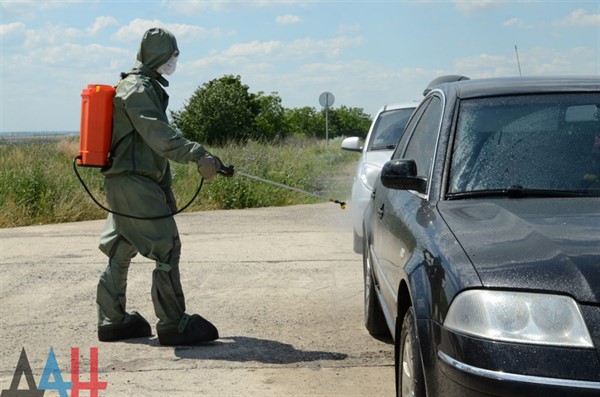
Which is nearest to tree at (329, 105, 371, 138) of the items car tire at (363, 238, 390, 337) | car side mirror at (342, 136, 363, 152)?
car side mirror at (342, 136, 363, 152)

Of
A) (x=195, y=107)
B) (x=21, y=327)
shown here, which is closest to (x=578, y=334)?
(x=21, y=327)

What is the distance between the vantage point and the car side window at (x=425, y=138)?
5.02 metres

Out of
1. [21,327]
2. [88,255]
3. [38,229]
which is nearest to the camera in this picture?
[21,327]

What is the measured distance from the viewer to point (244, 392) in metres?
5.62

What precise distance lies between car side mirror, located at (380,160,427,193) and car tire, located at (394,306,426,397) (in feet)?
2.28

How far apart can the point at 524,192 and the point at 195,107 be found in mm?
36528

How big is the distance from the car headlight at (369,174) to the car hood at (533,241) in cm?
535

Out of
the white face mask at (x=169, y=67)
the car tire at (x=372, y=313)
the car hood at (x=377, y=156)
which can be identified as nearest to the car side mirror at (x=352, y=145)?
the car hood at (x=377, y=156)

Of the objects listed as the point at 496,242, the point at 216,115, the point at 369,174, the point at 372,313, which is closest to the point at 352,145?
the point at 369,174

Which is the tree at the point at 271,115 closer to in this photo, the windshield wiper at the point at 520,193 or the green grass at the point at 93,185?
the green grass at the point at 93,185

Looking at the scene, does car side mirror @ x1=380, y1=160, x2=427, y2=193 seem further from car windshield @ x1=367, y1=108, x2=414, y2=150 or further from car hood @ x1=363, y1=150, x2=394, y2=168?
car windshield @ x1=367, y1=108, x2=414, y2=150

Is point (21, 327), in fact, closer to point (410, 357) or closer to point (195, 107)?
point (410, 357)

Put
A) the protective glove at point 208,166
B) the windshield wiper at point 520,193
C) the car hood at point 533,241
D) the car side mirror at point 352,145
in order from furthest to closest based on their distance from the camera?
the car side mirror at point 352,145
the protective glove at point 208,166
the windshield wiper at point 520,193
the car hood at point 533,241

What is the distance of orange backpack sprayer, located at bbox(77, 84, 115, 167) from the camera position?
6590 millimetres
